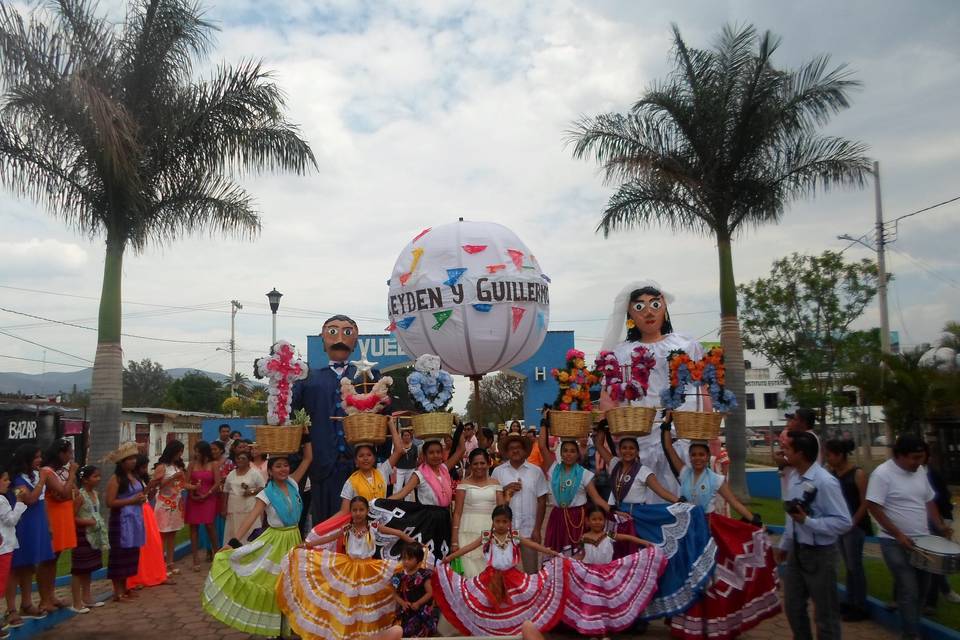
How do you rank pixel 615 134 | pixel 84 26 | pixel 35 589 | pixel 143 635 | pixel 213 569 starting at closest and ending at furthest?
pixel 213 569
pixel 143 635
pixel 35 589
pixel 84 26
pixel 615 134

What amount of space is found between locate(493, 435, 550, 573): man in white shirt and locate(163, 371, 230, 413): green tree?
157 ft

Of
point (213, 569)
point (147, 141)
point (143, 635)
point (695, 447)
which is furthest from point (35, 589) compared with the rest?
point (695, 447)

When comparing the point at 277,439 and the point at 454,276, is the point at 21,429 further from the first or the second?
the point at 277,439

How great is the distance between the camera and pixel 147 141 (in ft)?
35.4

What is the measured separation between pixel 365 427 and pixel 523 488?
1.46 metres

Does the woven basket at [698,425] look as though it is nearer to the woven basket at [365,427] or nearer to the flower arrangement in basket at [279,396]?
the woven basket at [365,427]

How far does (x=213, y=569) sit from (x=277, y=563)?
458 mm

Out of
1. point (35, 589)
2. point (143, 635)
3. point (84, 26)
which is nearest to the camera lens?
point (143, 635)

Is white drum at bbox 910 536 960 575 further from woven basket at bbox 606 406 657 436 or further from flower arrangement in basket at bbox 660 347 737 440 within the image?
woven basket at bbox 606 406 657 436

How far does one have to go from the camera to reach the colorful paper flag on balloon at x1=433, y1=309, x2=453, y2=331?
8758 millimetres

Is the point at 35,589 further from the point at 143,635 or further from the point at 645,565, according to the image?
the point at 645,565

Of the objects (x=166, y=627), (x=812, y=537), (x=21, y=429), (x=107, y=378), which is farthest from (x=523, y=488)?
(x=21, y=429)

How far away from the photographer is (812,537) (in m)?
4.93

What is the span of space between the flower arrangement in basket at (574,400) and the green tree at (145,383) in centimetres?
5198
